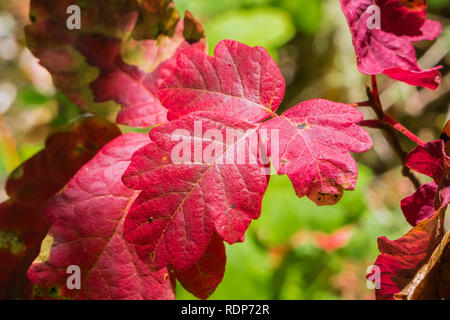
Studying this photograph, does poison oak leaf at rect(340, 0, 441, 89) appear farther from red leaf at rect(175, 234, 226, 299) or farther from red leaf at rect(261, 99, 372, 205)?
red leaf at rect(175, 234, 226, 299)

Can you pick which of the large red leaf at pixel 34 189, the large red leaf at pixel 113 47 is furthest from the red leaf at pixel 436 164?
the large red leaf at pixel 34 189

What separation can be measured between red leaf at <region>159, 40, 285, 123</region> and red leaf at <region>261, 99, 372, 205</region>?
0.16ft

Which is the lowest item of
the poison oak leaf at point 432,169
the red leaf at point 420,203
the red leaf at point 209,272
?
the red leaf at point 209,272

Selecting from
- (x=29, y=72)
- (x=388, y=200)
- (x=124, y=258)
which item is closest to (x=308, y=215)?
(x=388, y=200)

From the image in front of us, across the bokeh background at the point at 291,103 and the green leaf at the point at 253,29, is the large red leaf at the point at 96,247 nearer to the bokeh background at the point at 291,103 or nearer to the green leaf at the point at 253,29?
the bokeh background at the point at 291,103

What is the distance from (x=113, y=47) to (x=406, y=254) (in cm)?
60

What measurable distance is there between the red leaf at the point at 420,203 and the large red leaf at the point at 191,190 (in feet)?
0.78

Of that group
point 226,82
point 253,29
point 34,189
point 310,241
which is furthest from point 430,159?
point 253,29

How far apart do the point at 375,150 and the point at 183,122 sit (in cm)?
210

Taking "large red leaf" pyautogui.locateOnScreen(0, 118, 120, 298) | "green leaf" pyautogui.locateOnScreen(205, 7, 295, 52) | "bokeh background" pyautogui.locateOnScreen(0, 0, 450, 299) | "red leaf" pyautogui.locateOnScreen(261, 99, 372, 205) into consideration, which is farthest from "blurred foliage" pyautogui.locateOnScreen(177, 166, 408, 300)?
"red leaf" pyautogui.locateOnScreen(261, 99, 372, 205)

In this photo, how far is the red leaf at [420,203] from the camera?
56 centimetres

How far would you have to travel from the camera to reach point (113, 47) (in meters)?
0.70
